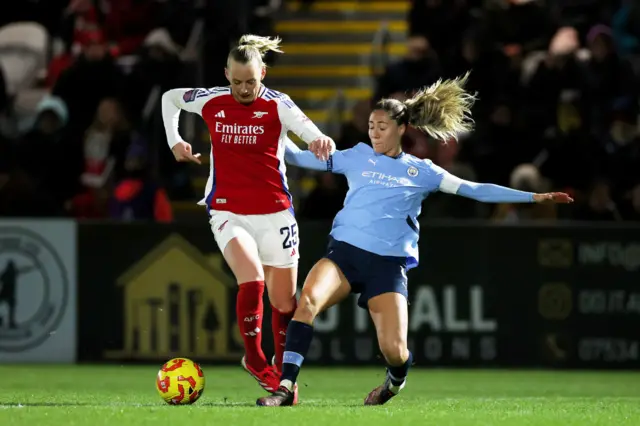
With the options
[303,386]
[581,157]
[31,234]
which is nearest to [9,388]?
[303,386]

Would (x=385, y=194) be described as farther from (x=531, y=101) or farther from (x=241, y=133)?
(x=531, y=101)

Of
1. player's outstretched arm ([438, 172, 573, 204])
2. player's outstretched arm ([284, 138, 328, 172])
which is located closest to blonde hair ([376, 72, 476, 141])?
player's outstretched arm ([438, 172, 573, 204])

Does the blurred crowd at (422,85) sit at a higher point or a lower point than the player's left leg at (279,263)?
higher

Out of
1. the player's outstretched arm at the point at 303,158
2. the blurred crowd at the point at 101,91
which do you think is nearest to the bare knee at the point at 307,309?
the player's outstretched arm at the point at 303,158

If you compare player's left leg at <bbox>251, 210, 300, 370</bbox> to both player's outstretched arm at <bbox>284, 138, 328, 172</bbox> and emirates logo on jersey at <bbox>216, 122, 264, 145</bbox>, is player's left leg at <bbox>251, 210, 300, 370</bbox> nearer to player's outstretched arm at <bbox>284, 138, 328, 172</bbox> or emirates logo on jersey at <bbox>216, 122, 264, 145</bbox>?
player's outstretched arm at <bbox>284, 138, 328, 172</bbox>

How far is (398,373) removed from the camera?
33.1 feet

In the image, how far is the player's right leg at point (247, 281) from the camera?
10.0 metres

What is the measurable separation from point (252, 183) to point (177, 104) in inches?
32.8

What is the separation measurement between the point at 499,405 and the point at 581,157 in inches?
253

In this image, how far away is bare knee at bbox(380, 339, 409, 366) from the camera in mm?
9961

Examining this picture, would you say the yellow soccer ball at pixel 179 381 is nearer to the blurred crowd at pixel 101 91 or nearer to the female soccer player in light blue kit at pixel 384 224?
the female soccer player in light blue kit at pixel 384 224

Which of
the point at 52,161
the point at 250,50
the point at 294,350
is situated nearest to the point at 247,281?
the point at 294,350

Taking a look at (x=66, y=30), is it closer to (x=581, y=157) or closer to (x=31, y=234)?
(x=31, y=234)

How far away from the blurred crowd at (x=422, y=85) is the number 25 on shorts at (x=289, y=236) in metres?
5.17
